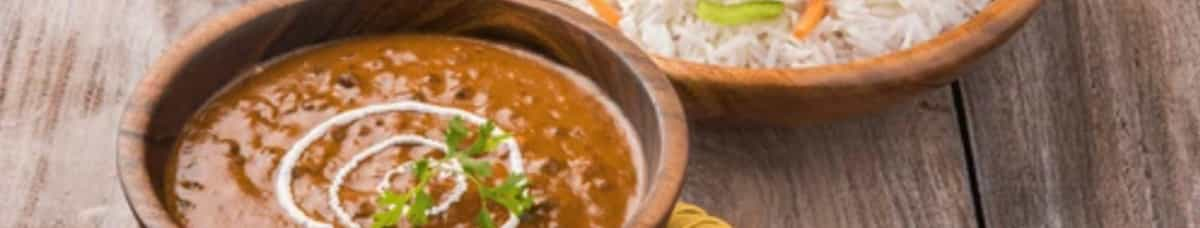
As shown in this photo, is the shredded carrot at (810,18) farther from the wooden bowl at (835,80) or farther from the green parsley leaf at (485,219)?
the green parsley leaf at (485,219)

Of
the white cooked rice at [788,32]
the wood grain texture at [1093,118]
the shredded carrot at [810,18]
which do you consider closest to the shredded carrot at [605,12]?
the white cooked rice at [788,32]

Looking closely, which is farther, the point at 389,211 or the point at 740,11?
the point at 740,11

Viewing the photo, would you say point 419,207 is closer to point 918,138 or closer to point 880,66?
point 880,66

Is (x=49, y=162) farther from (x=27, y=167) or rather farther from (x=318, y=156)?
(x=318, y=156)

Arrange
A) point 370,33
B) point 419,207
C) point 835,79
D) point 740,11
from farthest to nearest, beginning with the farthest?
point 740,11 → point 835,79 → point 370,33 → point 419,207

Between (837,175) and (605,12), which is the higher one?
(605,12)

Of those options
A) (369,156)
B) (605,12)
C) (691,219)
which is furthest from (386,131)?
(605,12)
